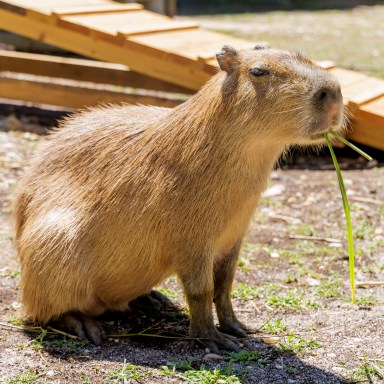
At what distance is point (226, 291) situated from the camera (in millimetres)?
3875

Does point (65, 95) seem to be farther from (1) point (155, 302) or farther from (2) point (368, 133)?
(1) point (155, 302)

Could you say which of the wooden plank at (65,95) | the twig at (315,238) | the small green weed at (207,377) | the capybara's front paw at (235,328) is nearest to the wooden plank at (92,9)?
the wooden plank at (65,95)

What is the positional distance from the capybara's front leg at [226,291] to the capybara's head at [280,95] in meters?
0.75

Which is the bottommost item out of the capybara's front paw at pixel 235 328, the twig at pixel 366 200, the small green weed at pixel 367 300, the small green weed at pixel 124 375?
the small green weed at pixel 124 375

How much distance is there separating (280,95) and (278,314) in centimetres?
134

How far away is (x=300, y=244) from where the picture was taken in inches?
200

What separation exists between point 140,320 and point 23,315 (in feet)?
1.98

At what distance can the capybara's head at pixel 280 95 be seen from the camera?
3.23 metres

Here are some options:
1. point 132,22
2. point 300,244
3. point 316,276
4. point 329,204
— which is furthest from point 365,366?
point 132,22

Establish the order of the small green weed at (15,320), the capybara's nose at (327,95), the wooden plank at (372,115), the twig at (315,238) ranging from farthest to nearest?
the wooden plank at (372,115) → the twig at (315,238) → the small green weed at (15,320) → the capybara's nose at (327,95)

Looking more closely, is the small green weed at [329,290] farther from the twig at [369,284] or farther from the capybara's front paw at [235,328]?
the capybara's front paw at [235,328]

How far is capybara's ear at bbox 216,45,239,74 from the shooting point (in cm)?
342

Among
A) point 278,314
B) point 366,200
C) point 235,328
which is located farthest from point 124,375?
point 366,200

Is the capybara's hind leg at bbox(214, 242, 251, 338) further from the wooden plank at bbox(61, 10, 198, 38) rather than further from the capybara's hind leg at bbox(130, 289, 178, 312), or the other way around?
the wooden plank at bbox(61, 10, 198, 38)
